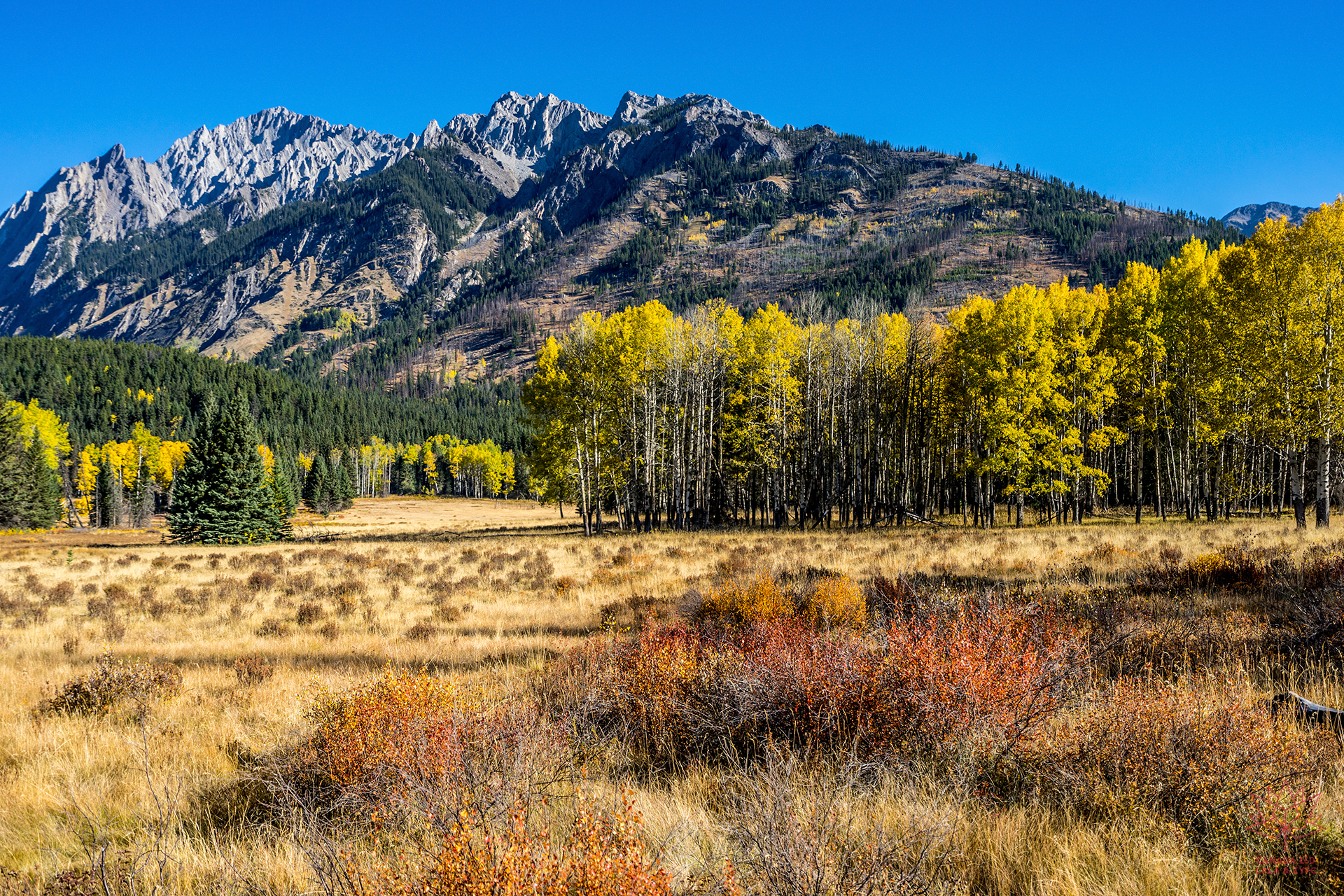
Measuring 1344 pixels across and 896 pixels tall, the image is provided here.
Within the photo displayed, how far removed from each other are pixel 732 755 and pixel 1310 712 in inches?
161

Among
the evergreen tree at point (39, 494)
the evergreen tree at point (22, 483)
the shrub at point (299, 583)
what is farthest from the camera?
the evergreen tree at point (39, 494)

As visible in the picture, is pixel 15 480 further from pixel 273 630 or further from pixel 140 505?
pixel 273 630

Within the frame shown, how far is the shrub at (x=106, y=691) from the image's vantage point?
21.6 feet

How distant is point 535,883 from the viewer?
7.03 ft

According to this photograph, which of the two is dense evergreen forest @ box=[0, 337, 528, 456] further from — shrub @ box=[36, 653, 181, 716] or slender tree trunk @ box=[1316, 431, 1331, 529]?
shrub @ box=[36, 653, 181, 716]

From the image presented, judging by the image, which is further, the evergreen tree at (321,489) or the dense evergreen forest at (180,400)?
the dense evergreen forest at (180,400)

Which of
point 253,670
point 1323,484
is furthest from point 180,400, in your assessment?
point 1323,484

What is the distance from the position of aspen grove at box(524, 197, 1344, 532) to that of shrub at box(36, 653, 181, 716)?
76.3ft

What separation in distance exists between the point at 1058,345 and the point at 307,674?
100 feet

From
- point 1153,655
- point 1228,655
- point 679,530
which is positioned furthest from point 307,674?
point 679,530

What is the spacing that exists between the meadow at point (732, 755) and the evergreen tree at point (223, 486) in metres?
29.0

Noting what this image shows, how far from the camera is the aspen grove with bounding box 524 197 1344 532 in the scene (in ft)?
86.8

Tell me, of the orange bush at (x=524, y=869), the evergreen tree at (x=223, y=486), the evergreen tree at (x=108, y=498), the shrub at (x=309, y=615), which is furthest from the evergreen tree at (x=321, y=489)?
the orange bush at (x=524, y=869)

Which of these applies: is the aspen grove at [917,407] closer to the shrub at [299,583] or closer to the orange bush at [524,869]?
the shrub at [299,583]
